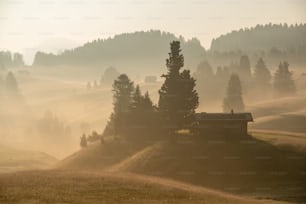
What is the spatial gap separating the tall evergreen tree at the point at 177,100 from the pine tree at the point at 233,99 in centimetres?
4893

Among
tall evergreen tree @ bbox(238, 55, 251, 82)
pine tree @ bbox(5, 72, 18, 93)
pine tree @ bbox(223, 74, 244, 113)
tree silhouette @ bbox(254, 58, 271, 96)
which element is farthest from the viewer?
pine tree @ bbox(5, 72, 18, 93)

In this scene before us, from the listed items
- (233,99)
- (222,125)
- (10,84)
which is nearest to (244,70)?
(233,99)

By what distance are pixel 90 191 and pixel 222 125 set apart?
2987cm

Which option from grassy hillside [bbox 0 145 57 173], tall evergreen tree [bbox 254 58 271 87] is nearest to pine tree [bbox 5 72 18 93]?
grassy hillside [bbox 0 145 57 173]

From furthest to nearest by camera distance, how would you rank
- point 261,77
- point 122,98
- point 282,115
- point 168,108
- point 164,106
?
point 261,77
point 282,115
point 122,98
point 164,106
point 168,108

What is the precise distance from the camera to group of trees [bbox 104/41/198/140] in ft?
219

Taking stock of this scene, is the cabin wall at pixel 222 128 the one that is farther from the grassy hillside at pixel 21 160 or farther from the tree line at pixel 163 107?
the grassy hillside at pixel 21 160

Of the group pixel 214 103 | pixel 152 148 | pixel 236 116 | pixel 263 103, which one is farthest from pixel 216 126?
pixel 214 103

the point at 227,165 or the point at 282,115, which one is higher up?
the point at 282,115

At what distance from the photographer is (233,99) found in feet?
385

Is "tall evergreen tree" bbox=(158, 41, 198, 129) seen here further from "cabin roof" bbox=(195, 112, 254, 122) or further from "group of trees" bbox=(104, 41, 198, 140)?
"cabin roof" bbox=(195, 112, 254, 122)

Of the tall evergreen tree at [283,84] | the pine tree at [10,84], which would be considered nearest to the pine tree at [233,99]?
the tall evergreen tree at [283,84]

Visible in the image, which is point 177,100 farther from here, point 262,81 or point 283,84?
point 262,81

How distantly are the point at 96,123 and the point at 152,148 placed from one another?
9778 centimetres
